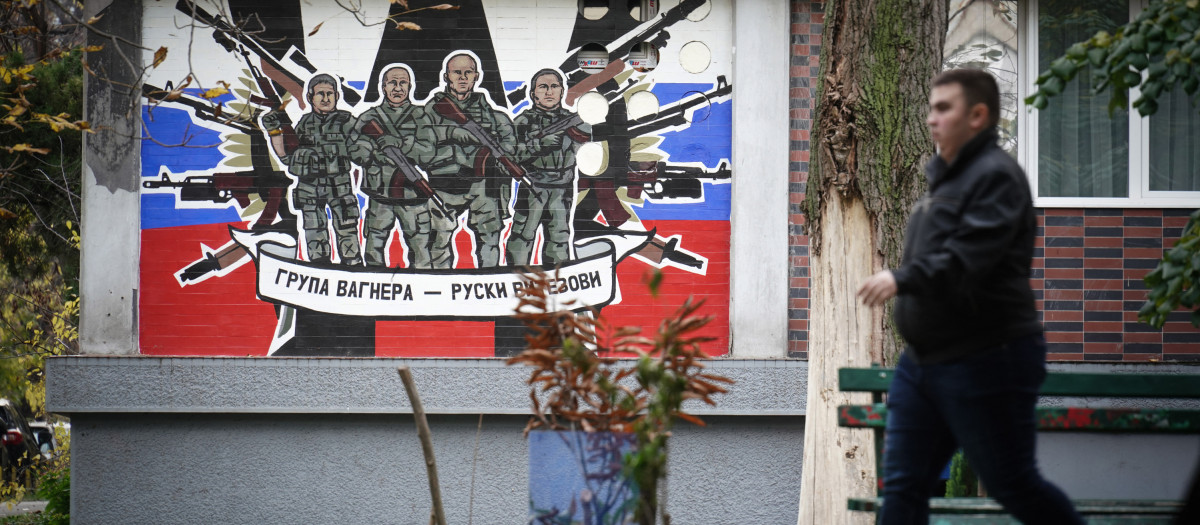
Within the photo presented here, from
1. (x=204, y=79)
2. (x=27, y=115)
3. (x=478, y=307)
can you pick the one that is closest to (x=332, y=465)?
(x=478, y=307)

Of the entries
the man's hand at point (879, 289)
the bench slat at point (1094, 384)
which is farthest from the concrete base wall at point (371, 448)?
the man's hand at point (879, 289)

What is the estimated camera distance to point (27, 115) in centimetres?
834

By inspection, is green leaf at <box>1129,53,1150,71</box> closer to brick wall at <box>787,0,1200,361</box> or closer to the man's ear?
the man's ear

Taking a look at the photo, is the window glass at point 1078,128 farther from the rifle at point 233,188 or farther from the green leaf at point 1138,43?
the rifle at point 233,188

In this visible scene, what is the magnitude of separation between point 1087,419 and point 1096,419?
0.12 ft

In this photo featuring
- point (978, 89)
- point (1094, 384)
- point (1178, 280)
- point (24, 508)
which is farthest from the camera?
point (24, 508)

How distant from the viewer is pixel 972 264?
283cm

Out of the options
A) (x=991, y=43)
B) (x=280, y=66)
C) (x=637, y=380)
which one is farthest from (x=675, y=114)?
(x=637, y=380)

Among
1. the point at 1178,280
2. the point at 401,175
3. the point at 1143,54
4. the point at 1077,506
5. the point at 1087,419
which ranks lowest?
the point at 1077,506

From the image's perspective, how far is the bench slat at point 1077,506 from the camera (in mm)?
3629

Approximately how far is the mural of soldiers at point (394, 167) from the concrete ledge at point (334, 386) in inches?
35.8

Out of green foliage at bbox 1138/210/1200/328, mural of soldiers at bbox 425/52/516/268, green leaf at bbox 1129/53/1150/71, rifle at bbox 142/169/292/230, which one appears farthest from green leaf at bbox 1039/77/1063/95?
rifle at bbox 142/169/292/230

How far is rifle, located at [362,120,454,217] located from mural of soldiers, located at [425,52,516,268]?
54 millimetres

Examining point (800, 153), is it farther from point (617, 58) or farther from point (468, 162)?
point (468, 162)
